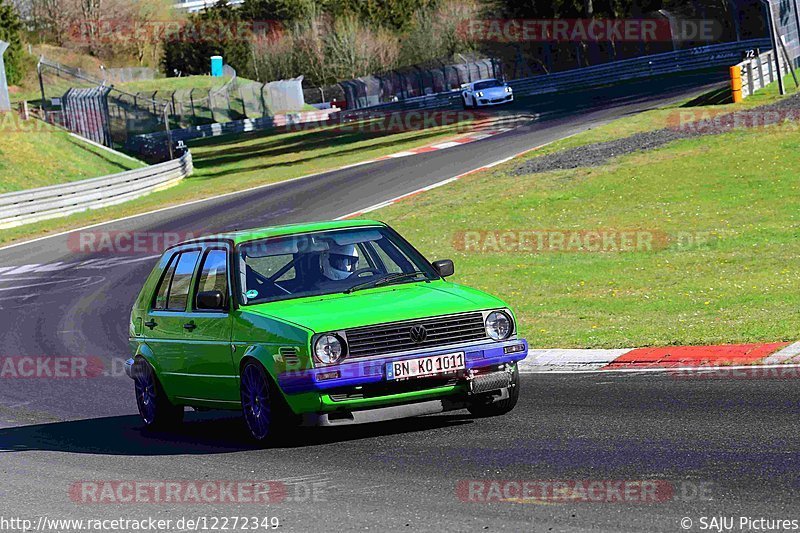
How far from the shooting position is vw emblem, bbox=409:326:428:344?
8.41 meters

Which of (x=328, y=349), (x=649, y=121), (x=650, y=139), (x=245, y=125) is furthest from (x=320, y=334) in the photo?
(x=245, y=125)

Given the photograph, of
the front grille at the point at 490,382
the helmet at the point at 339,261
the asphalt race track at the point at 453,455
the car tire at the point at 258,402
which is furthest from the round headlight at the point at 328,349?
the helmet at the point at 339,261

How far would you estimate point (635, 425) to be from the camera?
27.1 ft

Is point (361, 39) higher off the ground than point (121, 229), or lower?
higher

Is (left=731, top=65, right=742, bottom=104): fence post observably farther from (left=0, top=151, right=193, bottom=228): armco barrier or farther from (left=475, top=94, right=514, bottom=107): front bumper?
(left=0, top=151, right=193, bottom=228): armco barrier

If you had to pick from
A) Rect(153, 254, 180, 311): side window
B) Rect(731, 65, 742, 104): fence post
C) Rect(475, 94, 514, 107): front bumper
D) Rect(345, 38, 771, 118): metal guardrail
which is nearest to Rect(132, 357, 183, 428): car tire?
Rect(153, 254, 180, 311): side window

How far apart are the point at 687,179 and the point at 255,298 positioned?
60.5 feet

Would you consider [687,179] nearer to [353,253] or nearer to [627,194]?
[627,194]

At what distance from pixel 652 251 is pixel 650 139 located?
568 inches

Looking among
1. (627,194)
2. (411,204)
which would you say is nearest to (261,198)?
(411,204)

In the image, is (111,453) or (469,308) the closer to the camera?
(469,308)

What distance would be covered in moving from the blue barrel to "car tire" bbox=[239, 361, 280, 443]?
87.4 meters

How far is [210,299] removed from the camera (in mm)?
9078

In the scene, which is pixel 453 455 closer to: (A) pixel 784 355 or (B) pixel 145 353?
(B) pixel 145 353
